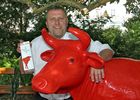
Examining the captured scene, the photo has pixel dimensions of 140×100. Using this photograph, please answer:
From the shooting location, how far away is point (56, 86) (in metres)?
2.78

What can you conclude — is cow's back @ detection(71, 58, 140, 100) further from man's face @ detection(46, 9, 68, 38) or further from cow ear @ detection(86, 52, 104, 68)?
man's face @ detection(46, 9, 68, 38)

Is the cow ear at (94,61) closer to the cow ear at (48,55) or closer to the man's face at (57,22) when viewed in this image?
the cow ear at (48,55)

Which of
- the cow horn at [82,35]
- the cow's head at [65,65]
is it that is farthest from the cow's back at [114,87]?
the cow horn at [82,35]

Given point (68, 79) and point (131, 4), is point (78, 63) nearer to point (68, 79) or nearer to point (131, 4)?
point (68, 79)

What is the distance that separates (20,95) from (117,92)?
12.3ft

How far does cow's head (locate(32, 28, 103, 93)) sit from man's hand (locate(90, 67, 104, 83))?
0.06 metres

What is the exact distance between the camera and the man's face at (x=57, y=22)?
354 cm

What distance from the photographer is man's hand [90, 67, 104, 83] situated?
2.98 m

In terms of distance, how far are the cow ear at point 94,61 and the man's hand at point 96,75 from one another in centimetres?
6

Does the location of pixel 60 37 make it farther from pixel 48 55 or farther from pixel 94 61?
pixel 94 61

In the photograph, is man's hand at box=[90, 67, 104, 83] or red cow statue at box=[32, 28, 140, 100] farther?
man's hand at box=[90, 67, 104, 83]

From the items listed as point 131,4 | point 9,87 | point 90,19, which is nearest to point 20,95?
point 9,87

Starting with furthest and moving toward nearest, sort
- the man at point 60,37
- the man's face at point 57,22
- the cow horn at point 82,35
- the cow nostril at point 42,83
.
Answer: the man's face at point 57,22, the man at point 60,37, the cow horn at point 82,35, the cow nostril at point 42,83

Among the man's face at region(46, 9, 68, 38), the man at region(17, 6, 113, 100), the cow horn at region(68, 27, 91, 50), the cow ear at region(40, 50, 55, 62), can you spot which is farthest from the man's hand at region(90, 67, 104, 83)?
the man's face at region(46, 9, 68, 38)
